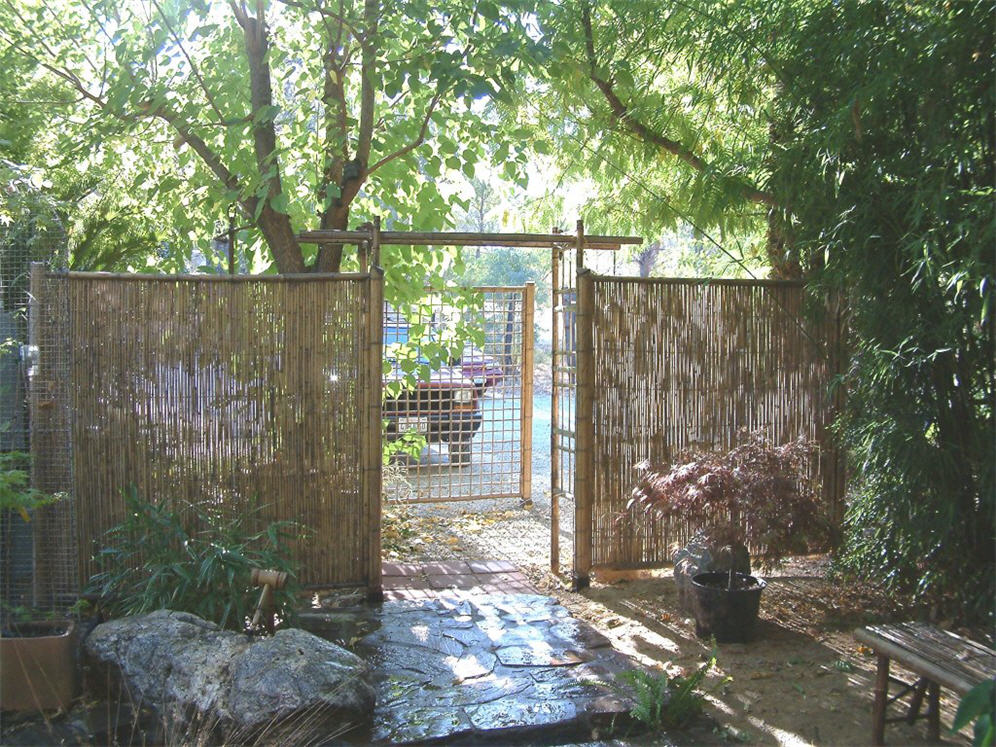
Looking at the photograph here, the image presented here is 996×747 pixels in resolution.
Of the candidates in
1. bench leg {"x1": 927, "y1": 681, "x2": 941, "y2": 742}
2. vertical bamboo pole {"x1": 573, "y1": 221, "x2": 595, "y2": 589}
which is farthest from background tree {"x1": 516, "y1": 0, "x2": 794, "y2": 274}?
bench leg {"x1": 927, "y1": 681, "x2": 941, "y2": 742}

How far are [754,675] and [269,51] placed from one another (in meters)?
4.03

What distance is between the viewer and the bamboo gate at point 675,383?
4848mm

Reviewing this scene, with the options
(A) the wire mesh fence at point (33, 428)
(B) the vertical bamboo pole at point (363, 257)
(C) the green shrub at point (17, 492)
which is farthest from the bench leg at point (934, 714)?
(A) the wire mesh fence at point (33, 428)

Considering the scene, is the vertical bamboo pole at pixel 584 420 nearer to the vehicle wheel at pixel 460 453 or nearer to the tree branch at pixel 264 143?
the tree branch at pixel 264 143

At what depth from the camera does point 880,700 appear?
306cm

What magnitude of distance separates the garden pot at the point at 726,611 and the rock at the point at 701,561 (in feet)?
0.51

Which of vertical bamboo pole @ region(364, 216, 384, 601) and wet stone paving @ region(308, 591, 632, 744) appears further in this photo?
vertical bamboo pole @ region(364, 216, 384, 601)

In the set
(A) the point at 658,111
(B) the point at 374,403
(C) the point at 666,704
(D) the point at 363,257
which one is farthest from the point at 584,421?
(A) the point at 658,111

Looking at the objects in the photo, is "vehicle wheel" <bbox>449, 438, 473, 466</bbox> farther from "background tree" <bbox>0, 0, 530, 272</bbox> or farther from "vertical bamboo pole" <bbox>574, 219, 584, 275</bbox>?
"vertical bamboo pole" <bbox>574, 219, 584, 275</bbox>

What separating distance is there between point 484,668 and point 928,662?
1779mm

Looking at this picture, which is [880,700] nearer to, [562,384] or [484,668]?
[484,668]

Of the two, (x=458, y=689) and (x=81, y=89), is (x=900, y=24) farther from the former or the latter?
(x=81, y=89)

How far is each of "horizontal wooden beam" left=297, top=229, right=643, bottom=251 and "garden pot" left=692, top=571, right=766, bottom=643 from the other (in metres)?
2.08

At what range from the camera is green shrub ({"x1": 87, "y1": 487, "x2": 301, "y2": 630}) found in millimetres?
3764
